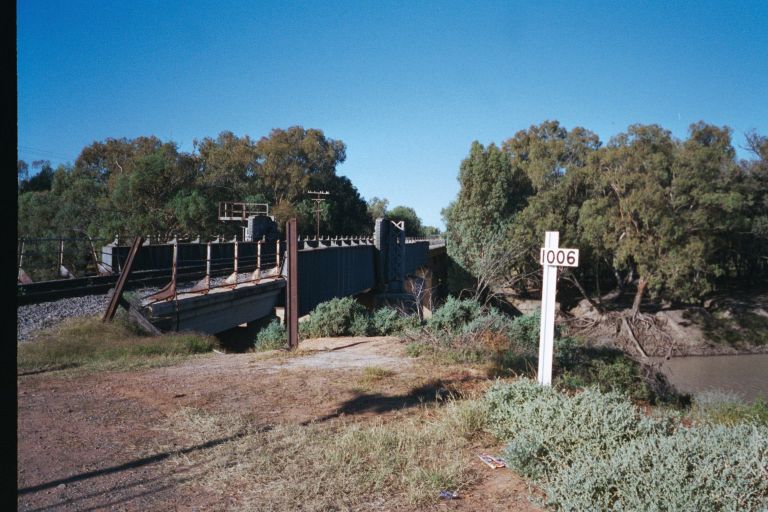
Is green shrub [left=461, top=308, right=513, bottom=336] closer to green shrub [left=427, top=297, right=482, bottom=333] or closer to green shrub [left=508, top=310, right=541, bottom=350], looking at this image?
green shrub [left=508, top=310, right=541, bottom=350]

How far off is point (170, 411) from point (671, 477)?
16.8 ft

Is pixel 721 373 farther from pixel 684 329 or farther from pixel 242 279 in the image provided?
pixel 242 279

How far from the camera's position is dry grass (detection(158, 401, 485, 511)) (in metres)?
4.45

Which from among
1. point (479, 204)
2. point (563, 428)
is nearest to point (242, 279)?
point (563, 428)

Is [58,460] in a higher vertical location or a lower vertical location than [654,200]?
lower

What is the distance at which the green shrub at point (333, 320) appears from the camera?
14.7m

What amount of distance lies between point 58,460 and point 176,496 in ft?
4.59

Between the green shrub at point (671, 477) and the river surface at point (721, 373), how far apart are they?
19.9 metres

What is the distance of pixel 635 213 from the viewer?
104ft

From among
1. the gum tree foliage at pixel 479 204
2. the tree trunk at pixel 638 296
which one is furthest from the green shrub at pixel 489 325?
the gum tree foliage at pixel 479 204

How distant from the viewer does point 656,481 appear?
4066mm

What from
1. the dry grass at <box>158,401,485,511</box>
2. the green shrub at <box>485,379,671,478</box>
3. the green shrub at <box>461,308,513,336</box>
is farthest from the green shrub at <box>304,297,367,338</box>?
the green shrub at <box>485,379,671,478</box>
